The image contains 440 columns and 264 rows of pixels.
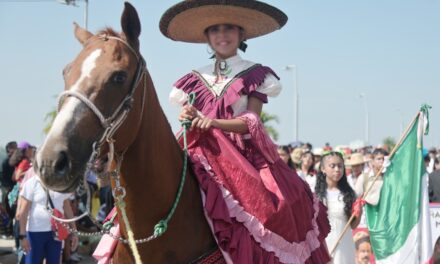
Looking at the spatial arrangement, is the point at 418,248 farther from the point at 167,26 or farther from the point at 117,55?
the point at 117,55

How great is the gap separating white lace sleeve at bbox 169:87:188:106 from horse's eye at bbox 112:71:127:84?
4.02 ft

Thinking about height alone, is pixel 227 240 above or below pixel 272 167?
below

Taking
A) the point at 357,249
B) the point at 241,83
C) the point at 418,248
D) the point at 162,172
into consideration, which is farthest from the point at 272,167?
the point at 357,249

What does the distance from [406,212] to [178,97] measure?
4207 millimetres

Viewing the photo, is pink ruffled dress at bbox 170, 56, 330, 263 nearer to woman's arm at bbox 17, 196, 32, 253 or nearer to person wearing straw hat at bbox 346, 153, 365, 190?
woman's arm at bbox 17, 196, 32, 253

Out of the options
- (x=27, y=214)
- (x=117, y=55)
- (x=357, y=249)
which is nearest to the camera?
(x=117, y=55)

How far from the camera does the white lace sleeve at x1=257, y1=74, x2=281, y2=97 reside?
3662mm

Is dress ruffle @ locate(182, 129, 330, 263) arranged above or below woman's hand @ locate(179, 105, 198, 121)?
below

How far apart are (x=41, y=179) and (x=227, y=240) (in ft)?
4.15

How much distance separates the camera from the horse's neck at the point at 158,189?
286 cm

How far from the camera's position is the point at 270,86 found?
3662mm

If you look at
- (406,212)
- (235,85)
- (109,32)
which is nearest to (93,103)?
(109,32)

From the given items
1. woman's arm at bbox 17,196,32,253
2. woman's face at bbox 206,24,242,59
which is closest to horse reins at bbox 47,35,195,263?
woman's face at bbox 206,24,242,59

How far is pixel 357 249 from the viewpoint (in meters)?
7.67
